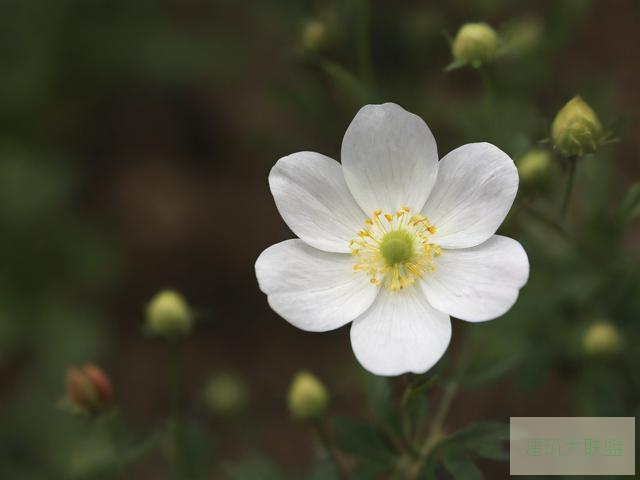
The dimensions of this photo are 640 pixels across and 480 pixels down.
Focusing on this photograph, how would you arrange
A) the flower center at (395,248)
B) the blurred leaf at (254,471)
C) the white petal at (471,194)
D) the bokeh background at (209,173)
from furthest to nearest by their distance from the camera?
1. the bokeh background at (209,173)
2. the blurred leaf at (254,471)
3. the flower center at (395,248)
4. the white petal at (471,194)

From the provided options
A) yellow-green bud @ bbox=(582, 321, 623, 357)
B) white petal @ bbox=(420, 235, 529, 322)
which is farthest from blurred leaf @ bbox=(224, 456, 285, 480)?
yellow-green bud @ bbox=(582, 321, 623, 357)

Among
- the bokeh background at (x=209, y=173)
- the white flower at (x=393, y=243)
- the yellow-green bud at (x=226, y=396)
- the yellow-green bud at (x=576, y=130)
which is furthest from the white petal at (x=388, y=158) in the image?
the yellow-green bud at (x=226, y=396)

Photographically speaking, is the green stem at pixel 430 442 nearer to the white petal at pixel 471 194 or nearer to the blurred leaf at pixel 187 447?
the white petal at pixel 471 194

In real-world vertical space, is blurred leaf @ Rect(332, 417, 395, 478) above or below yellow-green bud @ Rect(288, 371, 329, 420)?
below

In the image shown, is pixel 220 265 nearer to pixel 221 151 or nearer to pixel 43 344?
pixel 221 151

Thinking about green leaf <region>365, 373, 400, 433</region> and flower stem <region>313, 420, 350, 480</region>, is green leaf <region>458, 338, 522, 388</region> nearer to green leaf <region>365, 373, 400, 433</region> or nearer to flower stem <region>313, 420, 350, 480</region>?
green leaf <region>365, 373, 400, 433</region>

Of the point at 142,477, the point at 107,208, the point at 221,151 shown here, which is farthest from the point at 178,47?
the point at 142,477
